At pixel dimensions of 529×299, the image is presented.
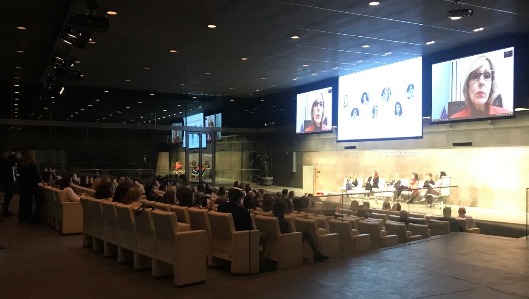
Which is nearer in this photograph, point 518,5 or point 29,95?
point 518,5

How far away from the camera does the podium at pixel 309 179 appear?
22.4 meters

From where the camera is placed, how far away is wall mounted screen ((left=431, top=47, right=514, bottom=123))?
12.8 m

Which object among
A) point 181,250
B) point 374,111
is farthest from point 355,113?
point 181,250

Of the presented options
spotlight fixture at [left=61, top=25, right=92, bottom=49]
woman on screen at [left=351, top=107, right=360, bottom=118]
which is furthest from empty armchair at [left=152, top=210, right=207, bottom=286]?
woman on screen at [left=351, top=107, right=360, bottom=118]

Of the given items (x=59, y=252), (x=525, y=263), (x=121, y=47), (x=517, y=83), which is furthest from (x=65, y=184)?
(x=517, y=83)

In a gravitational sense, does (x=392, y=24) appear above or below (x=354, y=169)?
above

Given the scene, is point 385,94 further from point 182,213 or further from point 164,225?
point 164,225

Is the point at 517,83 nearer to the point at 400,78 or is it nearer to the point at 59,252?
the point at 400,78

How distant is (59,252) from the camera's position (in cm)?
781

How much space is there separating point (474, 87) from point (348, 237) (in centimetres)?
814

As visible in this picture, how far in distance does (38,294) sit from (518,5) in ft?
34.8

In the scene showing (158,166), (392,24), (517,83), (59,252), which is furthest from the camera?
(158,166)

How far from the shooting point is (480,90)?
1341 centimetres

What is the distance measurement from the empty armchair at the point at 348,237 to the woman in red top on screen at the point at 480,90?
7264 millimetres
